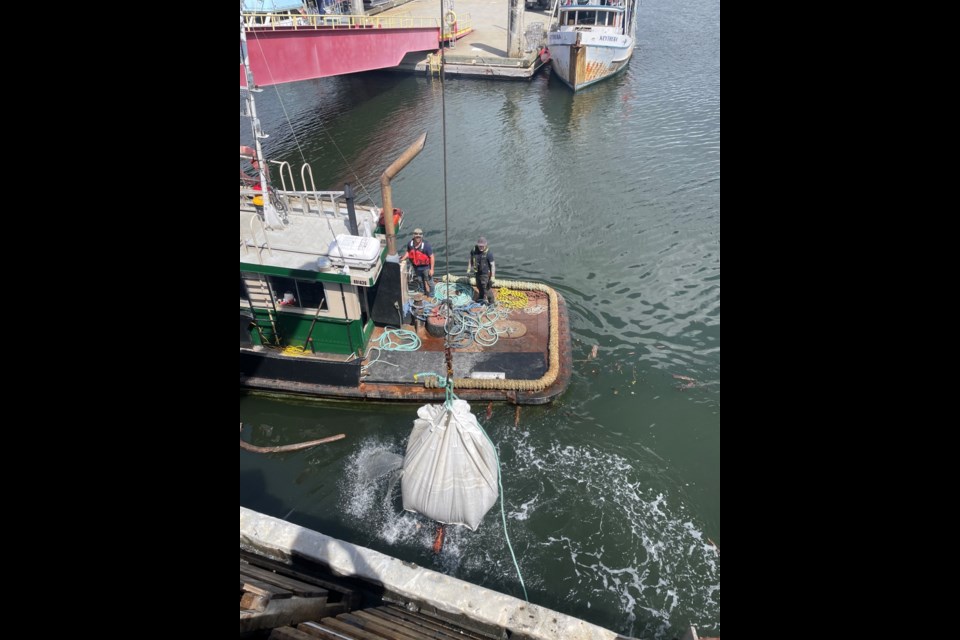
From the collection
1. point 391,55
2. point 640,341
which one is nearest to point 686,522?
point 640,341

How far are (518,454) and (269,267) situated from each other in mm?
5416

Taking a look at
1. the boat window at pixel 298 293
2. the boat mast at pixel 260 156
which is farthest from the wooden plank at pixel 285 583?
the boat mast at pixel 260 156

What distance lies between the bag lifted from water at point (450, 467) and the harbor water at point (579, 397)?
4.95 feet

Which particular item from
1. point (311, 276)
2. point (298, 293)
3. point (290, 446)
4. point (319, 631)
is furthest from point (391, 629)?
point (298, 293)

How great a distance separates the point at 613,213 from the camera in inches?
715

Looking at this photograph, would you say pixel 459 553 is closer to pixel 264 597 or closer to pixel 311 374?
pixel 264 597

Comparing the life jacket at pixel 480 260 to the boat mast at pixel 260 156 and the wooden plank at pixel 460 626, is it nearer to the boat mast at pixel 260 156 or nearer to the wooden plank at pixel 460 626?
the boat mast at pixel 260 156

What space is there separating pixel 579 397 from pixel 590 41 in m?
24.7

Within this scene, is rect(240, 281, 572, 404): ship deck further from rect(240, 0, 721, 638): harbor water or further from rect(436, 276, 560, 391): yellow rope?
rect(240, 0, 721, 638): harbor water

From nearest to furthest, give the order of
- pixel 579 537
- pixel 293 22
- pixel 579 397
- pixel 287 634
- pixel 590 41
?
pixel 287 634, pixel 579 537, pixel 579 397, pixel 293 22, pixel 590 41

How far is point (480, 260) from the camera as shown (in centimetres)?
1146

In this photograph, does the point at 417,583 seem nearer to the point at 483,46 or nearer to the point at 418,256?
the point at 418,256

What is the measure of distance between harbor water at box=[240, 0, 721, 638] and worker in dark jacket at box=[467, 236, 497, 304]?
33.0 inches

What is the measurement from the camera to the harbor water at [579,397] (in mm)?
8172
